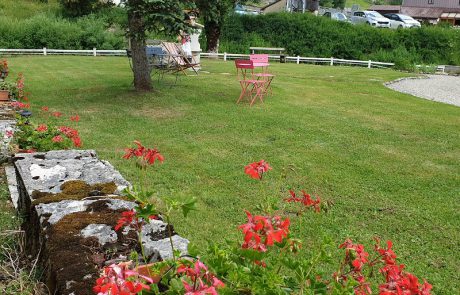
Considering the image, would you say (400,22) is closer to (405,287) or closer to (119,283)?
(405,287)

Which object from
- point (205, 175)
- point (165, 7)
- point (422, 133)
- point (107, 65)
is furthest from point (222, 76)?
point (205, 175)

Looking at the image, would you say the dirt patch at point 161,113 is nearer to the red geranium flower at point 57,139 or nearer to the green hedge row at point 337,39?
the red geranium flower at point 57,139

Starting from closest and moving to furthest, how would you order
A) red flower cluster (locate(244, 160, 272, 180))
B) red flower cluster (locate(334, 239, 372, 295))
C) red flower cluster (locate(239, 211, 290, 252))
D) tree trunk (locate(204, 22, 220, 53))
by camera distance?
red flower cluster (locate(239, 211, 290, 252)) → red flower cluster (locate(334, 239, 372, 295)) → red flower cluster (locate(244, 160, 272, 180)) → tree trunk (locate(204, 22, 220, 53))

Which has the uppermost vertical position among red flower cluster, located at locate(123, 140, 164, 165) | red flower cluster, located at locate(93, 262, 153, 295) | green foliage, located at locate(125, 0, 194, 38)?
→ green foliage, located at locate(125, 0, 194, 38)

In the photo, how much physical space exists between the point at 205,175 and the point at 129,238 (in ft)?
10.4

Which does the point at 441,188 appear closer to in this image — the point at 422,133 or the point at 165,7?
the point at 422,133

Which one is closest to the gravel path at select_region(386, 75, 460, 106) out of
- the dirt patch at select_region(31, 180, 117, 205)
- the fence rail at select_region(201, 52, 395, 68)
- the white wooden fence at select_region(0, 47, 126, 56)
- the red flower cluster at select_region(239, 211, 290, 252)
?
the fence rail at select_region(201, 52, 395, 68)

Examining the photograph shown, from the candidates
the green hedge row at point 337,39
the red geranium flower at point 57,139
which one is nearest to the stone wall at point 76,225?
the red geranium flower at point 57,139

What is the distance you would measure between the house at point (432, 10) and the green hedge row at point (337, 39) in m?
21.5

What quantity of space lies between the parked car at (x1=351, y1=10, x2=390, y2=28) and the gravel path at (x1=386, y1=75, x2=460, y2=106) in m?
16.1

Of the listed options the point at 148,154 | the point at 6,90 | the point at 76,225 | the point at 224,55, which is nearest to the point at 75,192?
the point at 76,225

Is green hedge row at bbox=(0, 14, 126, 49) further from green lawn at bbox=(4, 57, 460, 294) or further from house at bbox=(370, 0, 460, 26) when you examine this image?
house at bbox=(370, 0, 460, 26)

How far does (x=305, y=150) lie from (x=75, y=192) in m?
4.33

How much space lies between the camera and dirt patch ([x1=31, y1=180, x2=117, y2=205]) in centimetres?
273
